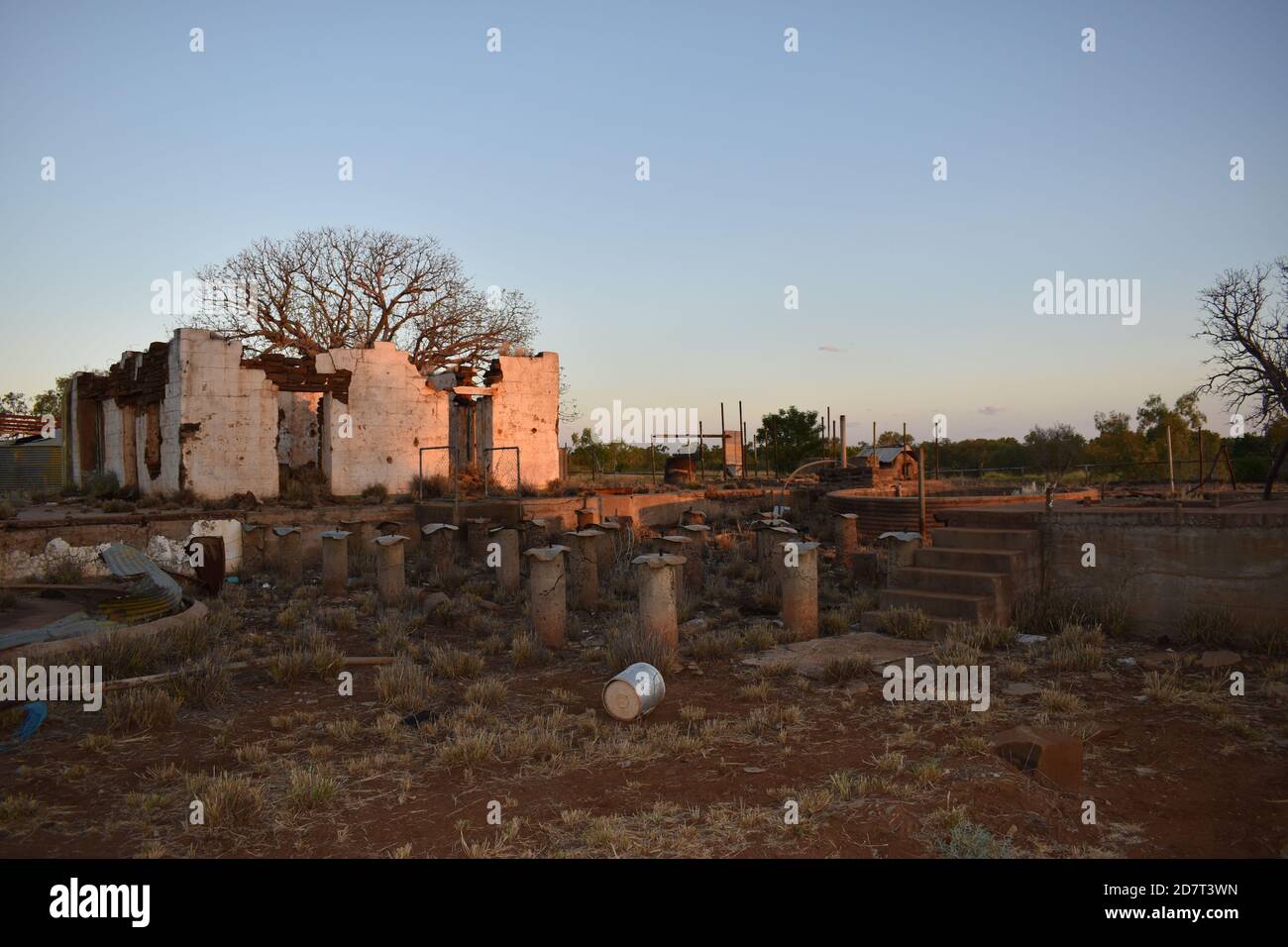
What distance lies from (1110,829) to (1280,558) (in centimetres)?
492

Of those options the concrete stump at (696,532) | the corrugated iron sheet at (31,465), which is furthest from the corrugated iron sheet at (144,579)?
the corrugated iron sheet at (31,465)

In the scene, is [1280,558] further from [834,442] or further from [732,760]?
[834,442]

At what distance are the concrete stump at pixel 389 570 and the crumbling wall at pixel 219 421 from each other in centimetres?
864

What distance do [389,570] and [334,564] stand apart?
1.09 m

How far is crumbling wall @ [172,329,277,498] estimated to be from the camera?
17.9 metres

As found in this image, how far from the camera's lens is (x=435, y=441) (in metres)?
21.9

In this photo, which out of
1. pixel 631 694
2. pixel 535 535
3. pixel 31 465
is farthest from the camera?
pixel 31 465

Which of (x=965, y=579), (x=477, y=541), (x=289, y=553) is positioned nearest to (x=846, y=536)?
(x=965, y=579)

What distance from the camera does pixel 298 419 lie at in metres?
22.5

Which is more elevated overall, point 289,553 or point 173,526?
point 173,526

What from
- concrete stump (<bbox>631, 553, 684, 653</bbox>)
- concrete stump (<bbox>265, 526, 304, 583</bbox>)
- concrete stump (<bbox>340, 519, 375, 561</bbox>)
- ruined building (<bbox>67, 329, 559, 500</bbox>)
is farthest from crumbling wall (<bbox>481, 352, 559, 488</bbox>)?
concrete stump (<bbox>631, 553, 684, 653</bbox>)

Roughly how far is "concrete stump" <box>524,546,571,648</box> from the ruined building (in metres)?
9.12
